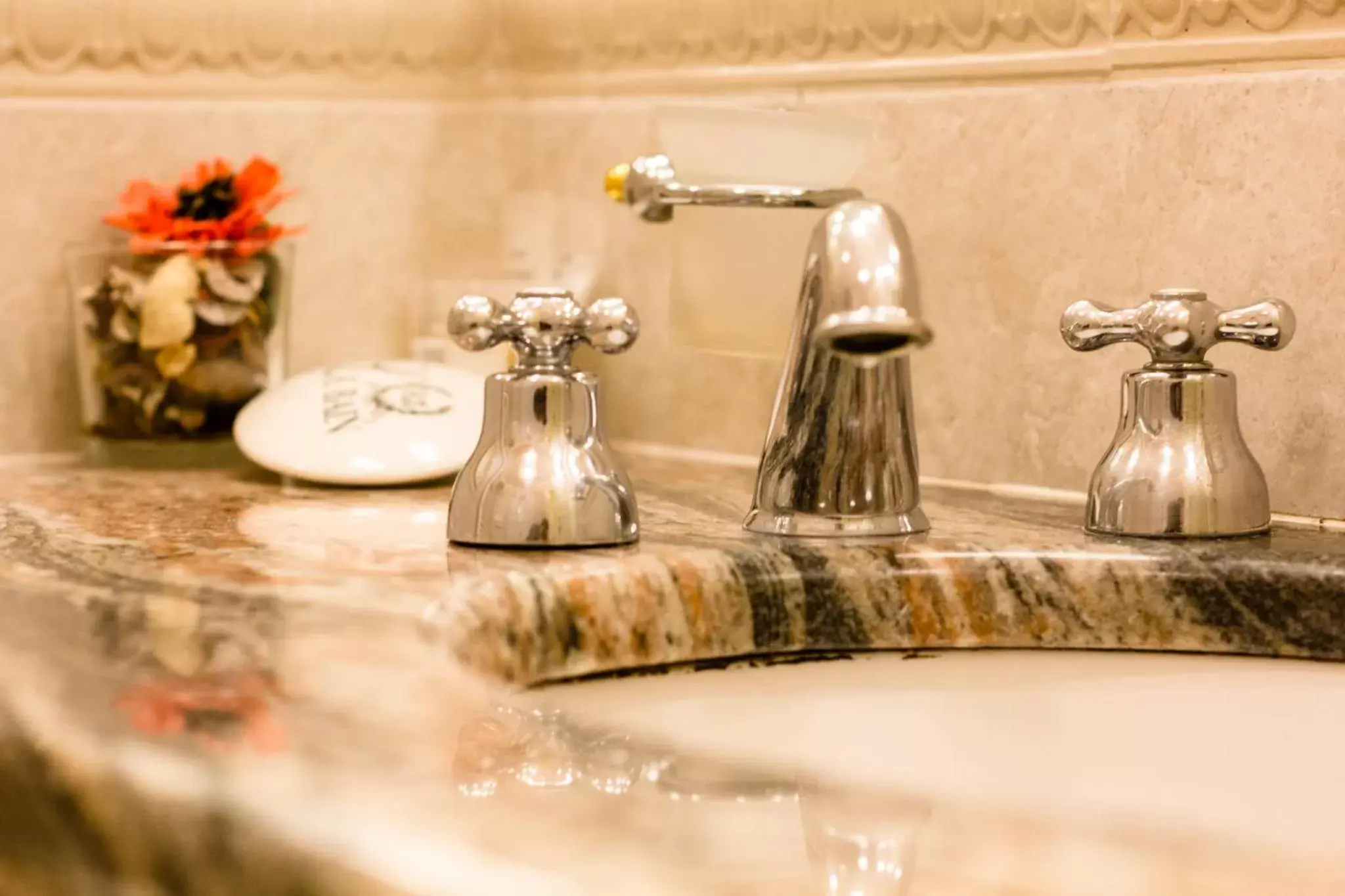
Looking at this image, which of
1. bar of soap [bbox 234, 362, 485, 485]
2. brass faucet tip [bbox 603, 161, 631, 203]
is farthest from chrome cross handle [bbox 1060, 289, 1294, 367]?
bar of soap [bbox 234, 362, 485, 485]

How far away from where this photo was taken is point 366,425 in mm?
881

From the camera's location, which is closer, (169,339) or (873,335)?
(873,335)

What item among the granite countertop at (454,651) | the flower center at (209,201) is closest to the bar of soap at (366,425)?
the granite countertop at (454,651)

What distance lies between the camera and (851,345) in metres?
0.54

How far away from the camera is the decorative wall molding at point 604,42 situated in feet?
2.57

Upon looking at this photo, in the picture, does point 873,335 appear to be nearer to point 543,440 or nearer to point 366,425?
point 543,440

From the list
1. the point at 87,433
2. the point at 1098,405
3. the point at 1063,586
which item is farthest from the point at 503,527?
the point at 87,433

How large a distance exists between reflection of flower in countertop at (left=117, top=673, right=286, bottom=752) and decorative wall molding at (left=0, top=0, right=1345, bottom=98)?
565 millimetres

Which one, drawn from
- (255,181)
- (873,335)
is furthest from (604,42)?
(873,335)

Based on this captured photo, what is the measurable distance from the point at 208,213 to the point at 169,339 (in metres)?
0.09

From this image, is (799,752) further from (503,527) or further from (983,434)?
(983,434)

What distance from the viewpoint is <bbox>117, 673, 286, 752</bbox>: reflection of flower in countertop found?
0.36 metres

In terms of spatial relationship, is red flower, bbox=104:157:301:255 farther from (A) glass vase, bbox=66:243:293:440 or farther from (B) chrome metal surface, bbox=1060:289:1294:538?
(B) chrome metal surface, bbox=1060:289:1294:538

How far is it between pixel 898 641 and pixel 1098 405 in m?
0.23
